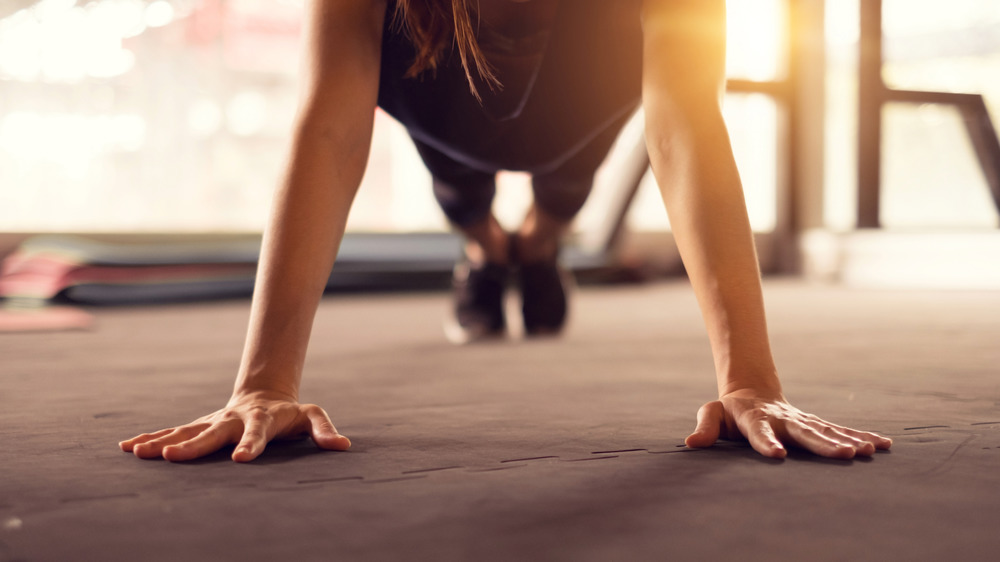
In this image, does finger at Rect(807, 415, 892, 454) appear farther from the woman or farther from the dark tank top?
the dark tank top

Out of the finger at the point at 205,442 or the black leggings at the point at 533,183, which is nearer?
the finger at the point at 205,442

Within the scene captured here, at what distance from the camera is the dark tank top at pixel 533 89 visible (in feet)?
3.88

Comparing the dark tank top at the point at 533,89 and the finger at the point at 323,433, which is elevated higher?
the dark tank top at the point at 533,89

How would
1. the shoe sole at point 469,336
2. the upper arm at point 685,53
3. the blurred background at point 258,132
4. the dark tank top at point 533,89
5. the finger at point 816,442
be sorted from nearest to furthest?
the finger at point 816,442 → the upper arm at point 685,53 → the dark tank top at point 533,89 → the shoe sole at point 469,336 → the blurred background at point 258,132

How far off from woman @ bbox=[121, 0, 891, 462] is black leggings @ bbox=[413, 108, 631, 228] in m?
0.18

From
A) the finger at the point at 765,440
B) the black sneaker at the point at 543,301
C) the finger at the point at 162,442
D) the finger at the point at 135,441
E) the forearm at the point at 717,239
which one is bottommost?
the black sneaker at the point at 543,301

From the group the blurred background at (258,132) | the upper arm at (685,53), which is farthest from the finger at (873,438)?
the blurred background at (258,132)

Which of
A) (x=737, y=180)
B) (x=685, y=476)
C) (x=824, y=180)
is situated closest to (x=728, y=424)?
(x=685, y=476)

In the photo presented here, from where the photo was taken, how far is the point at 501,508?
589mm

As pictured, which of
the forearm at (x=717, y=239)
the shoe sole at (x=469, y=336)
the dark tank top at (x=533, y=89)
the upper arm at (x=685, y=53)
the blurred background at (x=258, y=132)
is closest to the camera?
the forearm at (x=717, y=239)

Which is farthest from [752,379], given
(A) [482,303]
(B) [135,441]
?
(A) [482,303]

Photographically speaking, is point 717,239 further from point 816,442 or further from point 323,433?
point 323,433

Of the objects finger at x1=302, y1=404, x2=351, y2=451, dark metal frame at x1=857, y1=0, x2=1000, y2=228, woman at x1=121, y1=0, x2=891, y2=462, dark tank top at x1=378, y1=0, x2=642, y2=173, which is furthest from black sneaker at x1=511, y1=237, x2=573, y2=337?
dark metal frame at x1=857, y1=0, x2=1000, y2=228

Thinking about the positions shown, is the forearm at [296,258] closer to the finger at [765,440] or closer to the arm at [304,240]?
the arm at [304,240]
